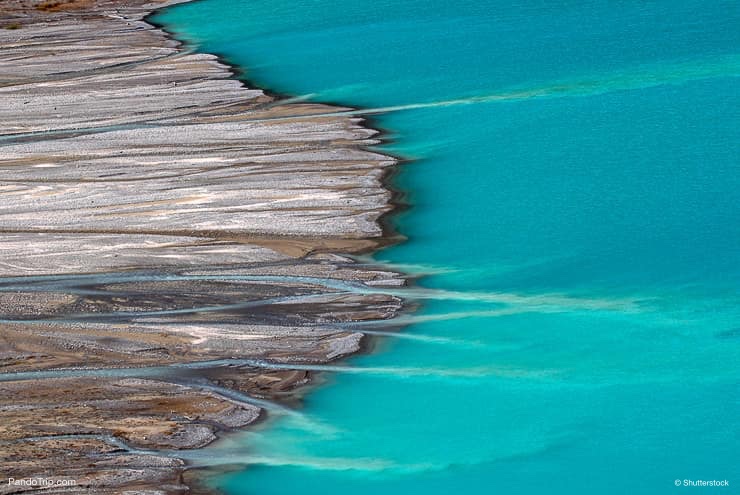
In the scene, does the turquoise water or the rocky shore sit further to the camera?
the rocky shore

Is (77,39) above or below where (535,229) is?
above

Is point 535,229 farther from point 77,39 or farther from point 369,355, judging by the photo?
point 77,39

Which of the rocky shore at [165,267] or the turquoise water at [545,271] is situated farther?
→ the rocky shore at [165,267]

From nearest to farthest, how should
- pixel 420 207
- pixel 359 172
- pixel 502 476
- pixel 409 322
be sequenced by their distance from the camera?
1. pixel 502 476
2. pixel 409 322
3. pixel 420 207
4. pixel 359 172

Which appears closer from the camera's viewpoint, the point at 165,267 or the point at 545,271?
the point at 545,271

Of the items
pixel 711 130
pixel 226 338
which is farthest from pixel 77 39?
pixel 226 338
